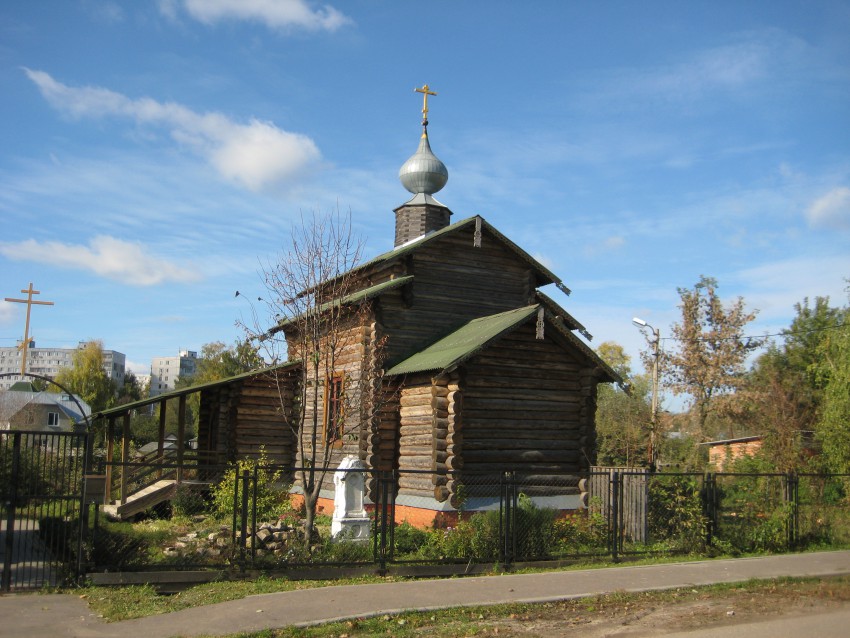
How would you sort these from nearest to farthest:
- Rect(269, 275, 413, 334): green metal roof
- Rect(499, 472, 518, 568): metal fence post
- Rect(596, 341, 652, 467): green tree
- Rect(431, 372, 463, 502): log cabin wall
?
Rect(499, 472, 518, 568): metal fence post < Rect(431, 372, 463, 502): log cabin wall < Rect(269, 275, 413, 334): green metal roof < Rect(596, 341, 652, 467): green tree

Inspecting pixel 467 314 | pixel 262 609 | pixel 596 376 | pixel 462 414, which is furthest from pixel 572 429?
pixel 262 609

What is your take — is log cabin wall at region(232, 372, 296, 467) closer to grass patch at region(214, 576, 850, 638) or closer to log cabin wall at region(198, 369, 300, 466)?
log cabin wall at region(198, 369, 300, 466)

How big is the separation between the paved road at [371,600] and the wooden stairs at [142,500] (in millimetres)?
10630

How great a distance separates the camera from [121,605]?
10477mm

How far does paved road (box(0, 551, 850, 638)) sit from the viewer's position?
950 cm

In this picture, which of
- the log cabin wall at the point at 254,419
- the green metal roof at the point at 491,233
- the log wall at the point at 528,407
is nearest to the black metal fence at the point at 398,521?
the log wall at the point at 528,407

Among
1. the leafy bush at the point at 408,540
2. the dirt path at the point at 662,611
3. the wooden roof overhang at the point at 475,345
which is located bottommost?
the dirt path at the point at 662,611

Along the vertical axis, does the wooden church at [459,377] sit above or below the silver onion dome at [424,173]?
below

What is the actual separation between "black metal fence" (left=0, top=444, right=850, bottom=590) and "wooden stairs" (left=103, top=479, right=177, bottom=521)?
0.19 feet

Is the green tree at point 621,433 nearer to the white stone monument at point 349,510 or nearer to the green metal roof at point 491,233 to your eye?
the green metal roof at point 491,233

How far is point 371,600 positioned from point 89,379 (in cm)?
7016

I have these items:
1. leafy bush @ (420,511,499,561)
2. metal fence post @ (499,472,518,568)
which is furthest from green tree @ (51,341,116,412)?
metal fence post @ (499,472,518,568)

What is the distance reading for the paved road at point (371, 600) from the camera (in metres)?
9.50

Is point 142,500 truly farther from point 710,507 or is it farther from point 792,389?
point 792,389
